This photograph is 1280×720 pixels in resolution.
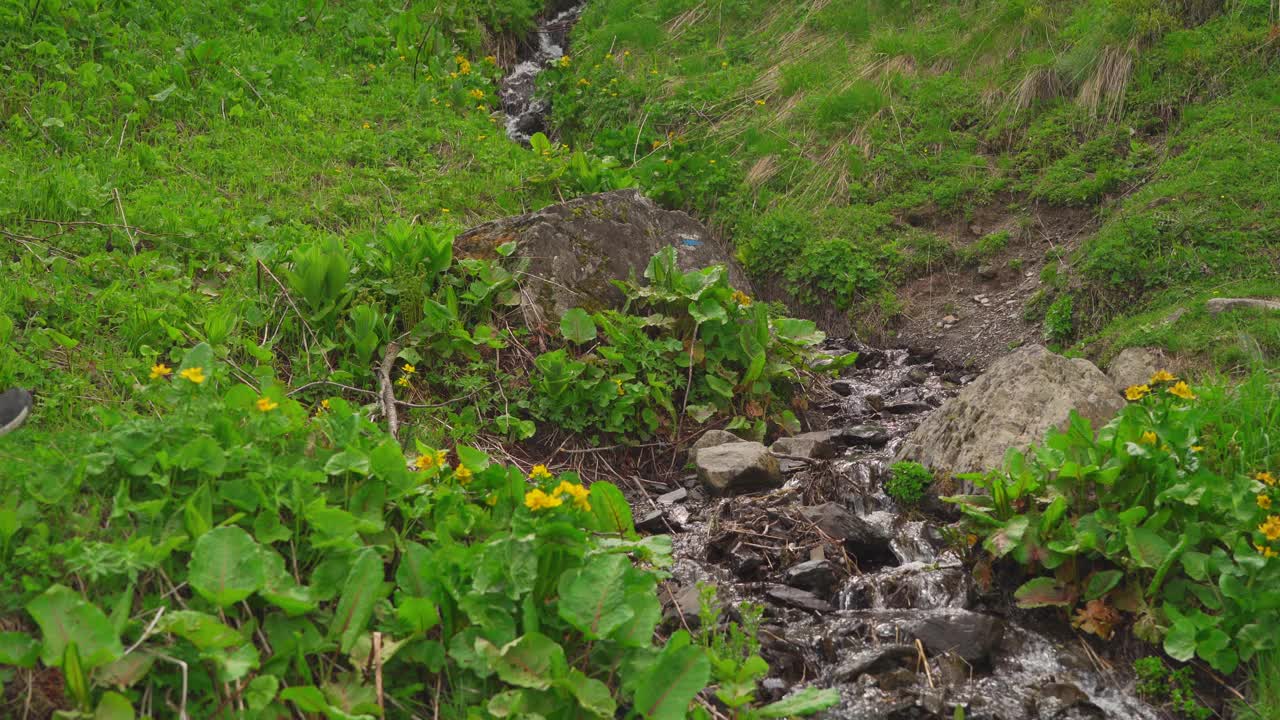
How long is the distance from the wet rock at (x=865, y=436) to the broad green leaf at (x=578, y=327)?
148cm

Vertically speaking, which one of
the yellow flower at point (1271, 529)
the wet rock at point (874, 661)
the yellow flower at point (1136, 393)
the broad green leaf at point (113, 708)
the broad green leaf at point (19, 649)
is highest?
the broad green leaf at point (19, 649)

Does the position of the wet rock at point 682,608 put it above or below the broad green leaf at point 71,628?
below

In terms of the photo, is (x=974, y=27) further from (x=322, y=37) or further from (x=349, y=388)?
(x=349, y=388)

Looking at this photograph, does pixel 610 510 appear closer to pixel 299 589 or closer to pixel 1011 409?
pixel 299 589

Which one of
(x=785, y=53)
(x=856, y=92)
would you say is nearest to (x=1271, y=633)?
(x=856, y=92)

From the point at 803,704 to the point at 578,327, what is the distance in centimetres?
284

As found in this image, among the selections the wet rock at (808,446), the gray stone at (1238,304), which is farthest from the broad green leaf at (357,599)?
the gray stone at (1238,304)

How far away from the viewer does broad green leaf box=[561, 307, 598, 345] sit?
16.8 ft

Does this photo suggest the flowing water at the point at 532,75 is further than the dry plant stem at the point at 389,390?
Yes

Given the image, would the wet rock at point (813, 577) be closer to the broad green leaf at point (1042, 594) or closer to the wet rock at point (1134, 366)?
the broad green leaf at point (1042, 594)

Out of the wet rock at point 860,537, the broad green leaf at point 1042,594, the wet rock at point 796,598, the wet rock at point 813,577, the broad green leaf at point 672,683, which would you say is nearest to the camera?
the broad green leaf at point 672,683

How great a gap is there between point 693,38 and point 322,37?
12.9 feet

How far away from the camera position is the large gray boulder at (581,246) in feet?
18.0

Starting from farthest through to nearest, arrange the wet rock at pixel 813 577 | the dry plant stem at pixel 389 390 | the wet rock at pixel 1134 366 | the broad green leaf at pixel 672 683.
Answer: the wet rock at pixel 1134 366 < the dry plant stem at pixel 389 390 < the wet rock at pixel 813 577 < the broad green leaf at pixel 672 683
